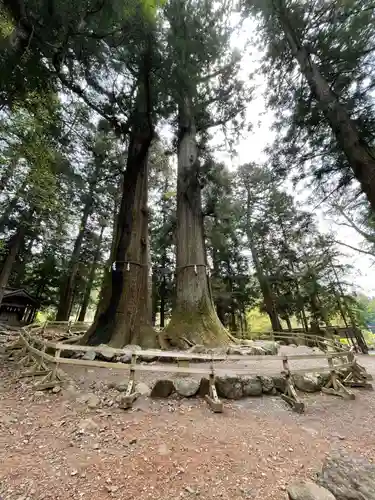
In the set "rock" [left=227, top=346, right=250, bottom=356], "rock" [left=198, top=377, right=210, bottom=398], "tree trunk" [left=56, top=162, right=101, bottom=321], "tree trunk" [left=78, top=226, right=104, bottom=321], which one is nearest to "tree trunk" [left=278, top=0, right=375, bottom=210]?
"rock" [left=227, top=346, right=250, bottom=356]

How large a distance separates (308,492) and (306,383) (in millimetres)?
2936

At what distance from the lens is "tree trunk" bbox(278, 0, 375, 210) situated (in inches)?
186

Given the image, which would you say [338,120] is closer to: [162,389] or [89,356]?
[162,389]

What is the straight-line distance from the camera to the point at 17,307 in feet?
52.0

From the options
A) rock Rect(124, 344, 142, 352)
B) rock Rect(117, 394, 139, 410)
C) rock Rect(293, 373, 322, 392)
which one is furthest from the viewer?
rock Rect(124, 344, 142, 352)

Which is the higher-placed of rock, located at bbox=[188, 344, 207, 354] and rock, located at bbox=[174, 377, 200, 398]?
rock, located at bbox=[188, 344, 207, 354]

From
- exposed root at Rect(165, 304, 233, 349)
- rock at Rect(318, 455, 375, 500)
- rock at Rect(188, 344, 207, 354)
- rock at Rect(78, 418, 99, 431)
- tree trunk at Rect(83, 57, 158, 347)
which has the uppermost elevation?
tree trunk at Rect(83, 57, 158, 347)

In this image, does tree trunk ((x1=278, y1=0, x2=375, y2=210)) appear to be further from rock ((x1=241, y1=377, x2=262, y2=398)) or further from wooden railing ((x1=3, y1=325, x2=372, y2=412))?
rock ((x1=241, y1=377, x2=262, y2=398))

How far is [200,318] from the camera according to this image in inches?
281

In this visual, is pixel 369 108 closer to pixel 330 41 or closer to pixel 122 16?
pixel 330 41

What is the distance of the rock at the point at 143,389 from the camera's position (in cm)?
376

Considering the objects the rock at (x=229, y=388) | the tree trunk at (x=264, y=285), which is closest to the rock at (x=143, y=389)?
the rock at (x=229, y=388)

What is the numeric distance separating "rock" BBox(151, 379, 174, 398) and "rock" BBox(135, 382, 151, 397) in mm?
160

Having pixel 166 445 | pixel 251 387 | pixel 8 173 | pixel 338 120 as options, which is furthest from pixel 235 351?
pixel 8 173
